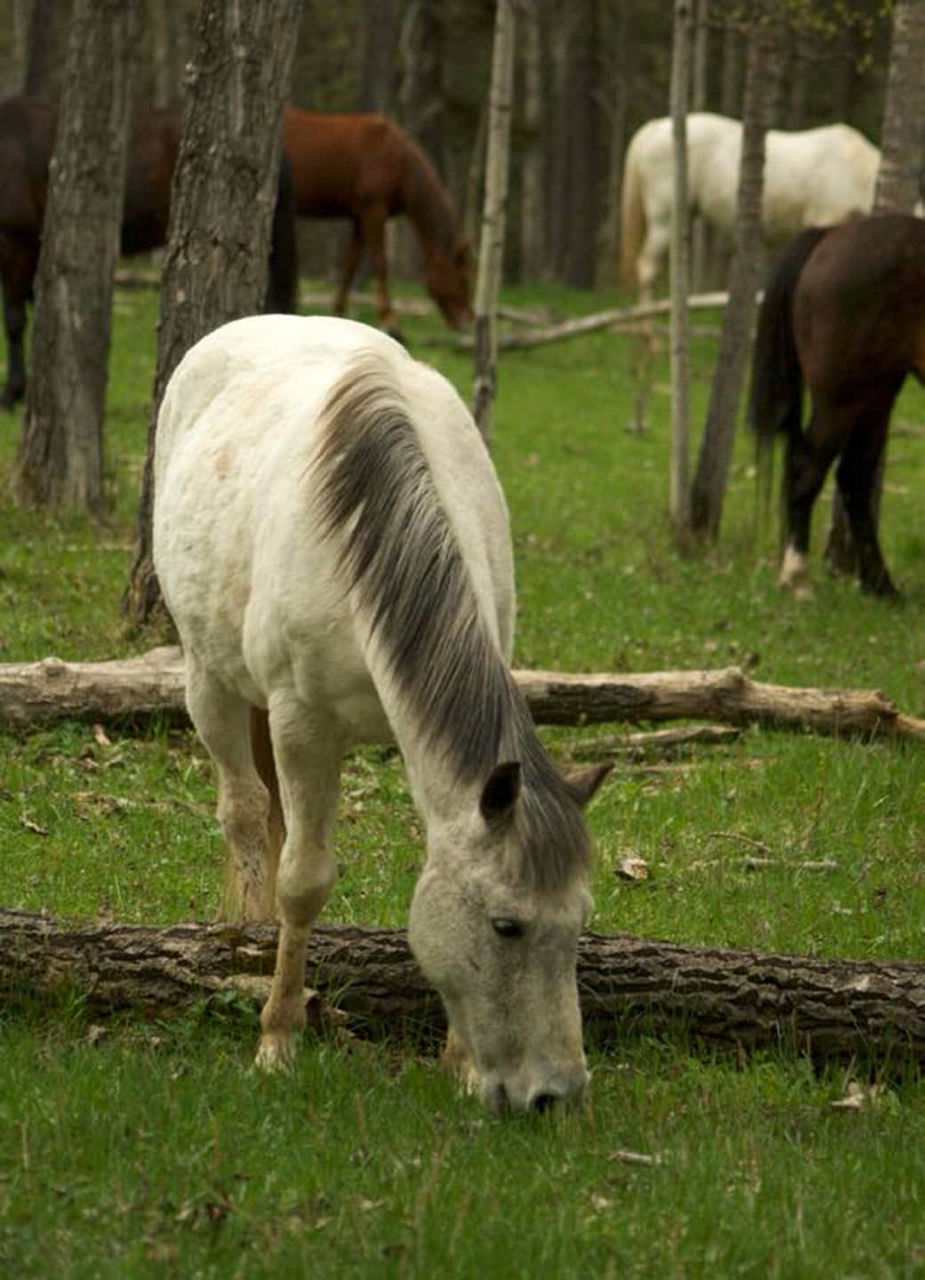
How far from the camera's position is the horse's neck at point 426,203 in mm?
21953

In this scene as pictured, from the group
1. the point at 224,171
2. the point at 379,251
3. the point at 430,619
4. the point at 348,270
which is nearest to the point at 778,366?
the point at 224,171

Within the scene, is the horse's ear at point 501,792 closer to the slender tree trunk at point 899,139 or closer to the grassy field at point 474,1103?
the grassy field at point 474,1103

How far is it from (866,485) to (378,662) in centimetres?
811

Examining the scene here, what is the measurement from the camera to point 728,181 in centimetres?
2341

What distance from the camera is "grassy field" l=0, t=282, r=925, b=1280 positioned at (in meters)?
3.78

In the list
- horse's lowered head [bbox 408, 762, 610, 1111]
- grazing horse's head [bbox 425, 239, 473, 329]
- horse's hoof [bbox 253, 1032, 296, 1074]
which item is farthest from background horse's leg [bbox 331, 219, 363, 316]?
horse's lowered head [bbox 408, 762, 610, 1111]

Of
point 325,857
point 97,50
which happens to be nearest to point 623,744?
point 325,857

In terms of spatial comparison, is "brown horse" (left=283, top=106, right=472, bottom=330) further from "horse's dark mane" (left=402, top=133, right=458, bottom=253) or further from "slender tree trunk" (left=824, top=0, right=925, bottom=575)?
"slender tree trunk" (left=824, top=0, right=925, bottom=575)

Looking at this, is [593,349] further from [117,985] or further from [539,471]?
[117,985]

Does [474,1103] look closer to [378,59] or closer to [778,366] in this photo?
[778,366]

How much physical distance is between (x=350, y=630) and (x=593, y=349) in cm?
2006

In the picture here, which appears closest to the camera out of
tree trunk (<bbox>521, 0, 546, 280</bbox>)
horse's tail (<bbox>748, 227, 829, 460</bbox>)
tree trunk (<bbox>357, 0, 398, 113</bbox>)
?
horse's tail (<bbox>748, 227, 829, 460</bbox>)

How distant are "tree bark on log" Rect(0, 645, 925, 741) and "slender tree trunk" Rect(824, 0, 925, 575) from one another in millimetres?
4278

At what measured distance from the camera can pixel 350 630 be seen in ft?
15.5
